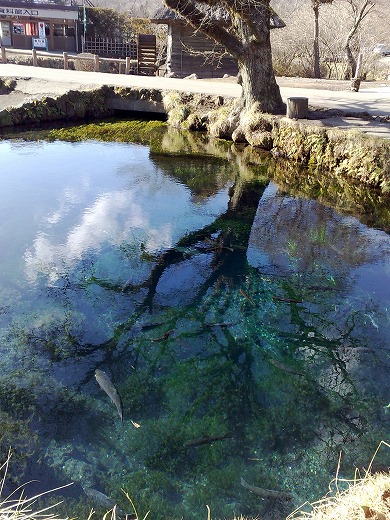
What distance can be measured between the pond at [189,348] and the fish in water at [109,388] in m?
0.05

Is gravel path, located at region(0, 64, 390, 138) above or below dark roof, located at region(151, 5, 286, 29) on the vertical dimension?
below

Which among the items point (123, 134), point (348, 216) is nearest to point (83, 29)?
point (123, 134)

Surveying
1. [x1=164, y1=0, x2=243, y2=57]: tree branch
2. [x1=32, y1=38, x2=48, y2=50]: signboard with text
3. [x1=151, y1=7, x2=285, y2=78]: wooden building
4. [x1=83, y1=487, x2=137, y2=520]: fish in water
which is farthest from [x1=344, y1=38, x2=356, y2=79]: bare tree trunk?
[x1=83, y1=487, x2=137, y2=520]: fish in water

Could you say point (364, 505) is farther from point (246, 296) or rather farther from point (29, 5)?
point (29, 5)

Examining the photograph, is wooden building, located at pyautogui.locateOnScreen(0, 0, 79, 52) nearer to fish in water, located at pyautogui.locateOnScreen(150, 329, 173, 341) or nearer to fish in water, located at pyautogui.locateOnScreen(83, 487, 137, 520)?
fish in water, located at pyautogui.locateOnScreen(150, 329, 173, 341)

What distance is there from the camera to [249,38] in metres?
12.7

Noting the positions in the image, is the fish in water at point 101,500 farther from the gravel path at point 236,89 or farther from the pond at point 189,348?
the gravel path at point 236,89

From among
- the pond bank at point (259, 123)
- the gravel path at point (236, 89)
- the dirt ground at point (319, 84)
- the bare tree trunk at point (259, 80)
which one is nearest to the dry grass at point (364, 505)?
the pond bank at point (259, 123)

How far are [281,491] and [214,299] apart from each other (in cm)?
293

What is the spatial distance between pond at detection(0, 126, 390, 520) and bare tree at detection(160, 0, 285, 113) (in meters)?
5.12

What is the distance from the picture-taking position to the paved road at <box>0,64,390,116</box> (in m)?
14.4

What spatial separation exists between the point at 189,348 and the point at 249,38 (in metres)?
10.2

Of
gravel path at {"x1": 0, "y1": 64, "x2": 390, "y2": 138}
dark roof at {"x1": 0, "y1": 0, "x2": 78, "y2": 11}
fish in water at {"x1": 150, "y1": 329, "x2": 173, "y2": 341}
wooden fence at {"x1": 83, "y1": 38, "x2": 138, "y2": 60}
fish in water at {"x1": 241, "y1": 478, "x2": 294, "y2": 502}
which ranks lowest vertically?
fish in water at {"x1": 241, "y1": 478, "x2": 294, "y2": 502}

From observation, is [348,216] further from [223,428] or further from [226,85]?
[226,85]
